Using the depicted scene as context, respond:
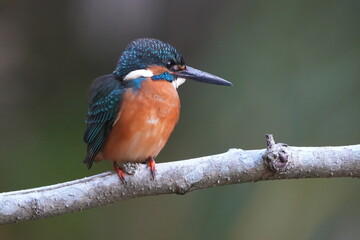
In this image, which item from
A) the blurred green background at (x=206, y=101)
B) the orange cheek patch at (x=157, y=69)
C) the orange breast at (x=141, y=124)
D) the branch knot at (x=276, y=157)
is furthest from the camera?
the blurred green background at (x=206, y=101)

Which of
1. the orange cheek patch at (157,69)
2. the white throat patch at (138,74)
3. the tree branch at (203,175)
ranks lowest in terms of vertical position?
the tree branch at (203,175)

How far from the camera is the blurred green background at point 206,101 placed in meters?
3.10

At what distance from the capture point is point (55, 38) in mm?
4246

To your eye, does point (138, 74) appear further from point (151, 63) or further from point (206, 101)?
point (206, 101)

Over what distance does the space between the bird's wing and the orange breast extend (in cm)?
3

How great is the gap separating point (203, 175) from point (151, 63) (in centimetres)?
61

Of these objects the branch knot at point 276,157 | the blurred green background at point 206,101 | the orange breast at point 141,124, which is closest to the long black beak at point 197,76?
the orange breast at point 141,124

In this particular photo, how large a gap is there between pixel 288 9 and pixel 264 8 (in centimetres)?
13

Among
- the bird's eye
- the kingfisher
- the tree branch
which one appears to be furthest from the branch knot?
the bird's eye

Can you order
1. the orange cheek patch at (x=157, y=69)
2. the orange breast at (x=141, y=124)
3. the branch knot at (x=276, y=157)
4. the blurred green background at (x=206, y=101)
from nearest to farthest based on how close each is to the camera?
1. the branch knot at (x=276, y=157)
2. the orange breast at (x=141, y=124)
3. the orange cheek patch at (x=157, y=69)
4. the blurred green background at (x=206, y=101)

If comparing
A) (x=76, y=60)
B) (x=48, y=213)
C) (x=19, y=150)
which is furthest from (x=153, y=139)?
(x=76, y=60)

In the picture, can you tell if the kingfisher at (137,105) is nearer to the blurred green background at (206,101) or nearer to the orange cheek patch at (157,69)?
the orange cheek patch at (157,69)

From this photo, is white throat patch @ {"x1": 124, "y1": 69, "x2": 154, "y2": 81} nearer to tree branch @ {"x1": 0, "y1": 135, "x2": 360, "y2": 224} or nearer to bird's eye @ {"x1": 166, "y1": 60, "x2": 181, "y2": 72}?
bird's eye @ {"x1": 166, "y1": 60, "x2": 181, "y2": 72}

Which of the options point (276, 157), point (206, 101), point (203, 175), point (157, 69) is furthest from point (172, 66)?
point (206, 101)
